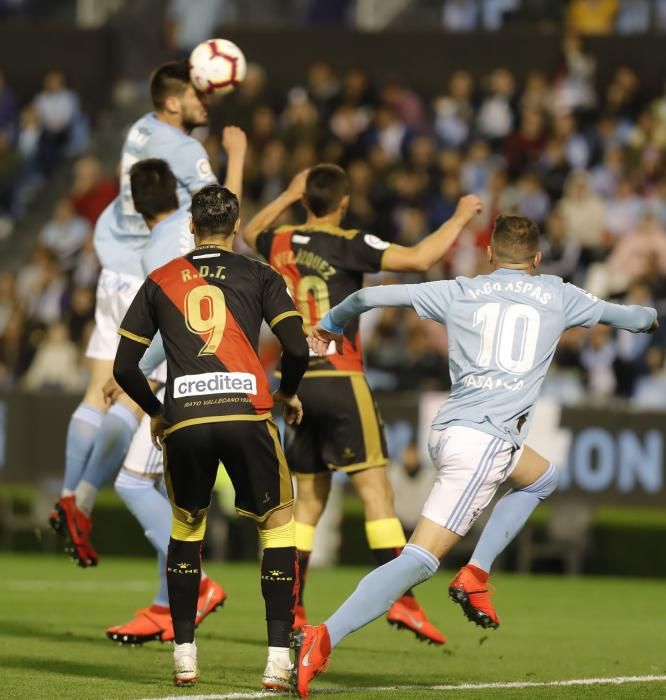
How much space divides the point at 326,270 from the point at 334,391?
2.38 feet

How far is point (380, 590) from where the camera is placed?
7.82 m

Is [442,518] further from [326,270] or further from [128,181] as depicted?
[128,181]

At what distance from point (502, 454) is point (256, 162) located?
1513cm

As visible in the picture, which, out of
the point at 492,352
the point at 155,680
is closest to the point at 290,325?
the point at 492,352

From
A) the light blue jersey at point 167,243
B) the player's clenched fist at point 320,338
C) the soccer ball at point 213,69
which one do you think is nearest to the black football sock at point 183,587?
the player's clenched fist at point 320,338

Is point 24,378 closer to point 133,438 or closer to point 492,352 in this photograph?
point 133,438

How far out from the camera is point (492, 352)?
805 centimetres

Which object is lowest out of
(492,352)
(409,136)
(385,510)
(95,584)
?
(95,584)

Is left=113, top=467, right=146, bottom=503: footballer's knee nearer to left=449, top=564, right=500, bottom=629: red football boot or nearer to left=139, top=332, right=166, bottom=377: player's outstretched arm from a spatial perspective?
left=139, top=332, right=166, bottom=377: player's outstretched arm

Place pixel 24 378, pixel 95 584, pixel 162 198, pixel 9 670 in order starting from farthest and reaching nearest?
pixel 24 378 → pixel 95 584 → pixel 162 198 → pixel 9 670

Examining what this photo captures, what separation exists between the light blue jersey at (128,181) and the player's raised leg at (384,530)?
1.88 m

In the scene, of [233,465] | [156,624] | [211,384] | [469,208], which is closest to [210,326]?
[211,384]

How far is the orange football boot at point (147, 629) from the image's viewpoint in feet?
32.7

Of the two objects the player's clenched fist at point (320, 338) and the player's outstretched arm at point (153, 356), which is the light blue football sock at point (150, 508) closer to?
the player's outstretched arm at point (153, 356)
